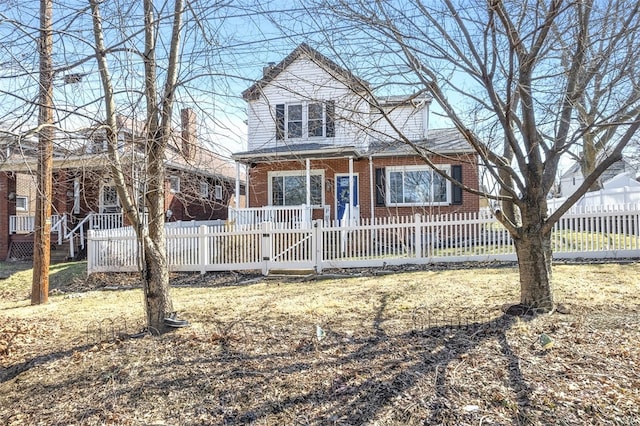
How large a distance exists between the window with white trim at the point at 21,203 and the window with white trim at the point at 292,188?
33.0ft

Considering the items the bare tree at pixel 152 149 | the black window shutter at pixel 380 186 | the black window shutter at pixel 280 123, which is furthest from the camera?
the black window shutter at pixel 380 186

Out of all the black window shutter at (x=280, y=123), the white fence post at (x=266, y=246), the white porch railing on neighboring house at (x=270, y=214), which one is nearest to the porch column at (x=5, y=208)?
the white porch railing on neighboring house at (x=270, y=214)

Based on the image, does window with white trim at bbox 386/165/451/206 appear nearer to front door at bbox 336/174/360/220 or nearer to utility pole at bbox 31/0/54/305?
front door at bbox 336/174/360/220

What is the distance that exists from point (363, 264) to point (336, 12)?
619 centimetres

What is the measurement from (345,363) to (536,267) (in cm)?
257

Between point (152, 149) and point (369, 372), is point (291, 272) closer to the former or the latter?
point (152, 149)

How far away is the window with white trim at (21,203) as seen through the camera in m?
17.0

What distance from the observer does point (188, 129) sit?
5.56 metres

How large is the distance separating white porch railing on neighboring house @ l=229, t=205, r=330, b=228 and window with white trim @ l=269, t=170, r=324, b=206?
1920mm

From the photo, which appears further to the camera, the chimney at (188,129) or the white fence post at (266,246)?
the white fence post at (266,246)

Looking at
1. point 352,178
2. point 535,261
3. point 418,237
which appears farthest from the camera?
point 352,178

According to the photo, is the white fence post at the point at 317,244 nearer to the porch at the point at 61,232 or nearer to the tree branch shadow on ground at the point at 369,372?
the tree branch shadow on ground at the point at 369,372

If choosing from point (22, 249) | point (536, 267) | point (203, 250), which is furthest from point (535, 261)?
point (22, 249)

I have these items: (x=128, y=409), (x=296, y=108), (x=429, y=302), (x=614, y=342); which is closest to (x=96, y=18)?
(x=128, y=409)
